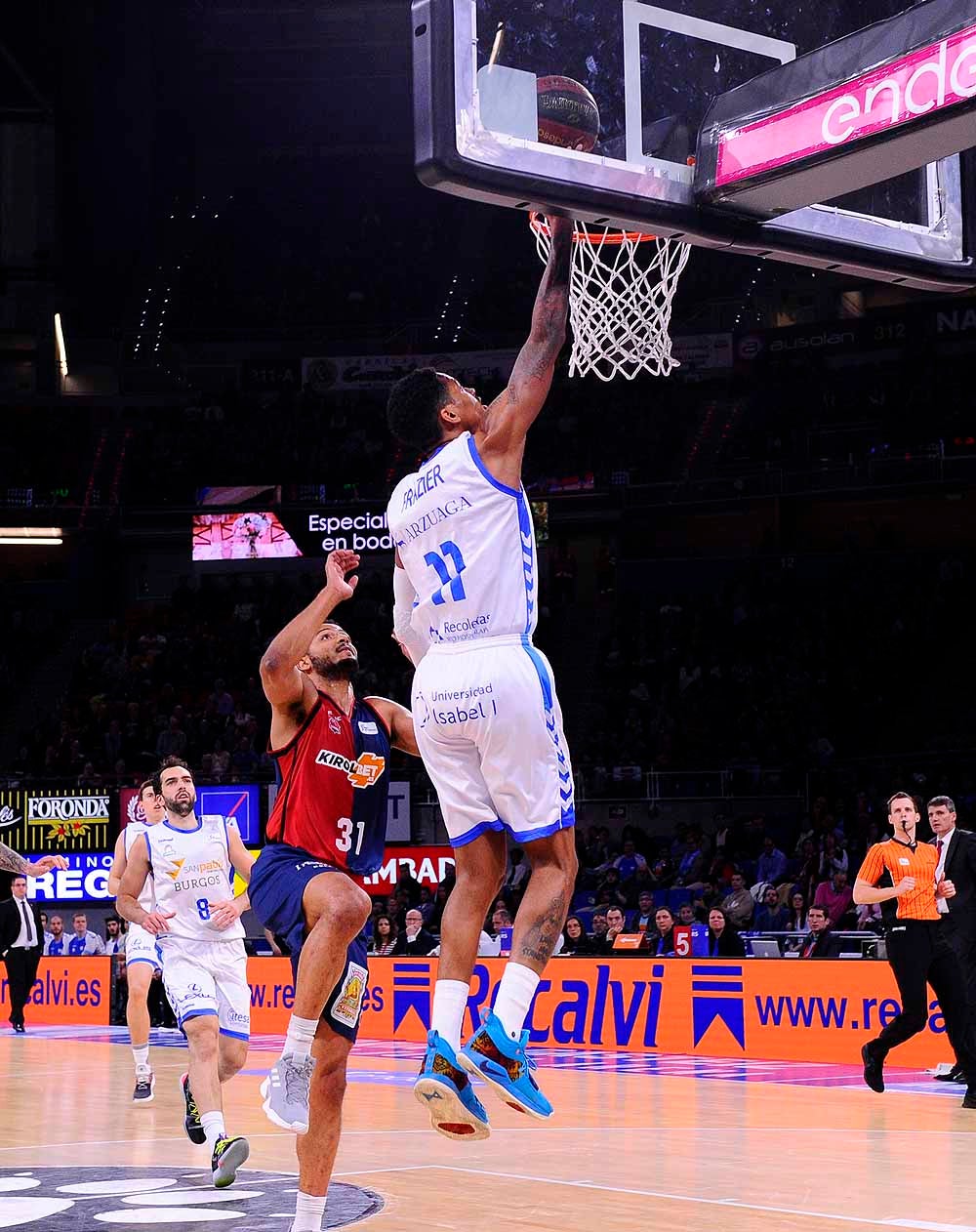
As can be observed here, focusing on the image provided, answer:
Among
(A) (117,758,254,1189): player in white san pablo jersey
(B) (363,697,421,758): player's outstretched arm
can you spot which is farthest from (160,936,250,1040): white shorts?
(B) (363,697,421,758): player's outstretched arm

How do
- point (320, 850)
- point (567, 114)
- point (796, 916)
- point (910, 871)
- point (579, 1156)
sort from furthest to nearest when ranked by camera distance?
point (796, 916) → point (910, 871) → point (579, 1156) → point (320, 850) → point (567, 114)

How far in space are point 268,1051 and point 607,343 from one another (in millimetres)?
11221

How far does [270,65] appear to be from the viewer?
3331 centimetres

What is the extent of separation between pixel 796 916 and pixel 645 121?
1419cm

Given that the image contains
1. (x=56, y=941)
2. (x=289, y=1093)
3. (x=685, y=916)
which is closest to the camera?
(x=289, y=1093)

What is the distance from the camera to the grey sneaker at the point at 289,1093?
5902 mm

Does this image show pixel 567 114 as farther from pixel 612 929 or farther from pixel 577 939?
pixel 577 939

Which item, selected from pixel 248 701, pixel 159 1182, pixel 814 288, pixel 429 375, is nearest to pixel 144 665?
A: pixel 248 701

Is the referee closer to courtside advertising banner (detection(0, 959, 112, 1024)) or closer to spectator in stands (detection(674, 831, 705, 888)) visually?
spectator in stands (detection(674, 831, 705, 888))

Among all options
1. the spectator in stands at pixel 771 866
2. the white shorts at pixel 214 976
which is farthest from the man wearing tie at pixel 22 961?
the white shorts at pixel 214 976

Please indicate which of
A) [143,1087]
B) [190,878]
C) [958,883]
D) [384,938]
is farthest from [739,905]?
[190,878]

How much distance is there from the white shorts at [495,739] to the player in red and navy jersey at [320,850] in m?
0.87

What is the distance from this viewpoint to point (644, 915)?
738 inches

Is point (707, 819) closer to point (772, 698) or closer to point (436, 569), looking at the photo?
point (772, 698)
